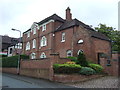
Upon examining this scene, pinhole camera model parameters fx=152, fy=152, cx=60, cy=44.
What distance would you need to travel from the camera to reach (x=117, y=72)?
56.3 feet

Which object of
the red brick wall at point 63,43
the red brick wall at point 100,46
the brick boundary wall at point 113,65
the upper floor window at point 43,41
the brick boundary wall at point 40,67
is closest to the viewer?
the brick boundary wall at point 40,67

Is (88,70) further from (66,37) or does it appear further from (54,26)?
(54,26)

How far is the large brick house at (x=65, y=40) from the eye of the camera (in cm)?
2253

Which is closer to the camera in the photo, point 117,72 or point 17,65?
point 117,72

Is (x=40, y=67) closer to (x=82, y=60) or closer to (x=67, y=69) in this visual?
(x=67, y=69)

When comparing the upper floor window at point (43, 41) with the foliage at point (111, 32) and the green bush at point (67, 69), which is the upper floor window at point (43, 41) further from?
the green bush at point (67, 69)

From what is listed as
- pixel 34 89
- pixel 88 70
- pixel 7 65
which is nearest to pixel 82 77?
pixel 88 70

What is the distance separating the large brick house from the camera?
22.5 metres

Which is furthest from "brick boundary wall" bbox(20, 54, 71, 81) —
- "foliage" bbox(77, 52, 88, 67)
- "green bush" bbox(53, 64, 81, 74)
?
"foliage" bbox(77, 52, 88, 67)

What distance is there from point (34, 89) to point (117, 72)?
10.1 m

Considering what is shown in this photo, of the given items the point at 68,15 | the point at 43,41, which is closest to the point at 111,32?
the point at 68,15

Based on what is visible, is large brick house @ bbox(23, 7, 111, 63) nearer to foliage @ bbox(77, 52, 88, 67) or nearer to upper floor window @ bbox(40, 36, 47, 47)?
upper floor window @ bbox(40, 36, 47, 47)

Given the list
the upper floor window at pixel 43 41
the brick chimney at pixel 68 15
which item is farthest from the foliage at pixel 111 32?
the upper floor window at pixel 43 41

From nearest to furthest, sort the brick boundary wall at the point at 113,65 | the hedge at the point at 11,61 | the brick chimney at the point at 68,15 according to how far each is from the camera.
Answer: the brick boundary wall at the point at 113,65 < the hedge at the point at 11,61 < the brick chimney at the point at 68,15
